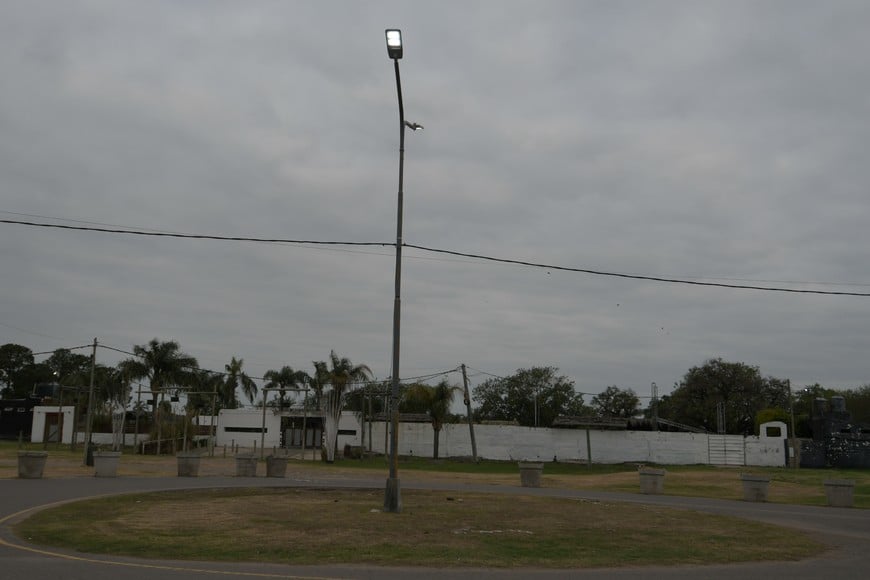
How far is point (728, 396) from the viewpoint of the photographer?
84.9 metres

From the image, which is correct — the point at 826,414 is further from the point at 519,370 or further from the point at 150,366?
the point at 150,366

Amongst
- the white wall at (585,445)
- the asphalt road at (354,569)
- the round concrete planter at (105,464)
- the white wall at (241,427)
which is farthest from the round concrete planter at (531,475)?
the white wall at (241,427)

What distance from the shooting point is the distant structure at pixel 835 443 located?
54.7m

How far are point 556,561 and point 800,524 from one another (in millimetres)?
10059

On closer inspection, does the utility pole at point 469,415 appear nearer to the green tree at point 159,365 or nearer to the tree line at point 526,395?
the tree line at point 526,395

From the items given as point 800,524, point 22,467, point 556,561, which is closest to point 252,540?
point 556,561

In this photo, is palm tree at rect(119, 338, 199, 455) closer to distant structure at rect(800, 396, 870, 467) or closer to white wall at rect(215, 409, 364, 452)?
white wall at rect(215, 409, 364, 452)

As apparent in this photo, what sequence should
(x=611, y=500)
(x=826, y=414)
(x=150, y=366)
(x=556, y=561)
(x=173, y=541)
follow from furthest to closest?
1. (x=150, y=366)
2. (x=826, y=414)
3. (x=611, y=500)
4. (x=173, y=541)
5. (x=556, y=561)

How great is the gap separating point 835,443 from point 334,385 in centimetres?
3534

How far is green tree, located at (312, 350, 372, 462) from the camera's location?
48812 millimetres

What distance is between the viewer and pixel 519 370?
93812 mm

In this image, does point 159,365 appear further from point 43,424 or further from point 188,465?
point 188,465

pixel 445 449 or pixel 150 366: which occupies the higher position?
pixel 150 366

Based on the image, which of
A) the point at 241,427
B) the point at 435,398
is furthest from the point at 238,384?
the point at 435,398
